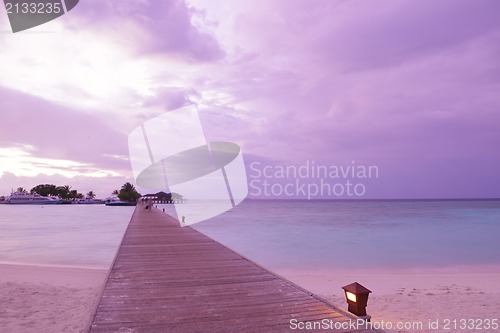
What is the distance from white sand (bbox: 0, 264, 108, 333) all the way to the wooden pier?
1.37ft

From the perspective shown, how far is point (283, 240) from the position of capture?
2644 cm

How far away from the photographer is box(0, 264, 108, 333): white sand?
22.6 feet

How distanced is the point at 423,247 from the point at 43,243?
24.3 m

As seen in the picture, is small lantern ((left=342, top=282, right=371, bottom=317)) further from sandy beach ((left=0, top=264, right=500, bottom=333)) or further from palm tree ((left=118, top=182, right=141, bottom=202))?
palm tree ((left=118, top=182, right=141, bottom=202))

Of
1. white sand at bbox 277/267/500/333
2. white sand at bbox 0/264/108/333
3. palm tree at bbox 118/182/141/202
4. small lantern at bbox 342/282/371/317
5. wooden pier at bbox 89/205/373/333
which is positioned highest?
palm tree at bbox 118/182/141/202

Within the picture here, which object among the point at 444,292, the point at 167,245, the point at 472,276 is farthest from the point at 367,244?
the point at 167,245

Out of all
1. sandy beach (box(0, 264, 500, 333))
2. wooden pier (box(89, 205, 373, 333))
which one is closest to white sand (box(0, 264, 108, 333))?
sandy beach (box(0, 264, 500, 333))

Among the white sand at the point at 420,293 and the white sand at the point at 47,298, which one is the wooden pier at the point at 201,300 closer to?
the white sand at the point at 47,298

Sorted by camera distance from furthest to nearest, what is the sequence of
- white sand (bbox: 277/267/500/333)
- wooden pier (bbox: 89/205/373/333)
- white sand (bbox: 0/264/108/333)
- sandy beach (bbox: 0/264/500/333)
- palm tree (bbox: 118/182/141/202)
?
1. palm tree (bbox: 118/182/141/202)
2. white sand (bbox: 277/267/500/333)
3. sandy beach (bbox: 0/264/500/333)
4. white sand (bbox: 0/264/108/333)
5. wooden pier (bbox: 89/205/373/333)

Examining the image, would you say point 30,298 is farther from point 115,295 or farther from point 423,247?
point 423,247

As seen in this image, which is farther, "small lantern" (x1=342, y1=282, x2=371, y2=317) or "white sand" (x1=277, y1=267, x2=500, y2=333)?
"white sand" (x1=277, y1=267, x2=500, y2=333)

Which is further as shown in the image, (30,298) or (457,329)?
(30,298)

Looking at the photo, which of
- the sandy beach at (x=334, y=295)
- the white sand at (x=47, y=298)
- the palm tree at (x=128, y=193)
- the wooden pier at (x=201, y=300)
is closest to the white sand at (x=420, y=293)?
the sandy beach at (x=334, y=295)

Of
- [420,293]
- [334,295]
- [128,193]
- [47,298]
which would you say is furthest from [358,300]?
[128,193]
